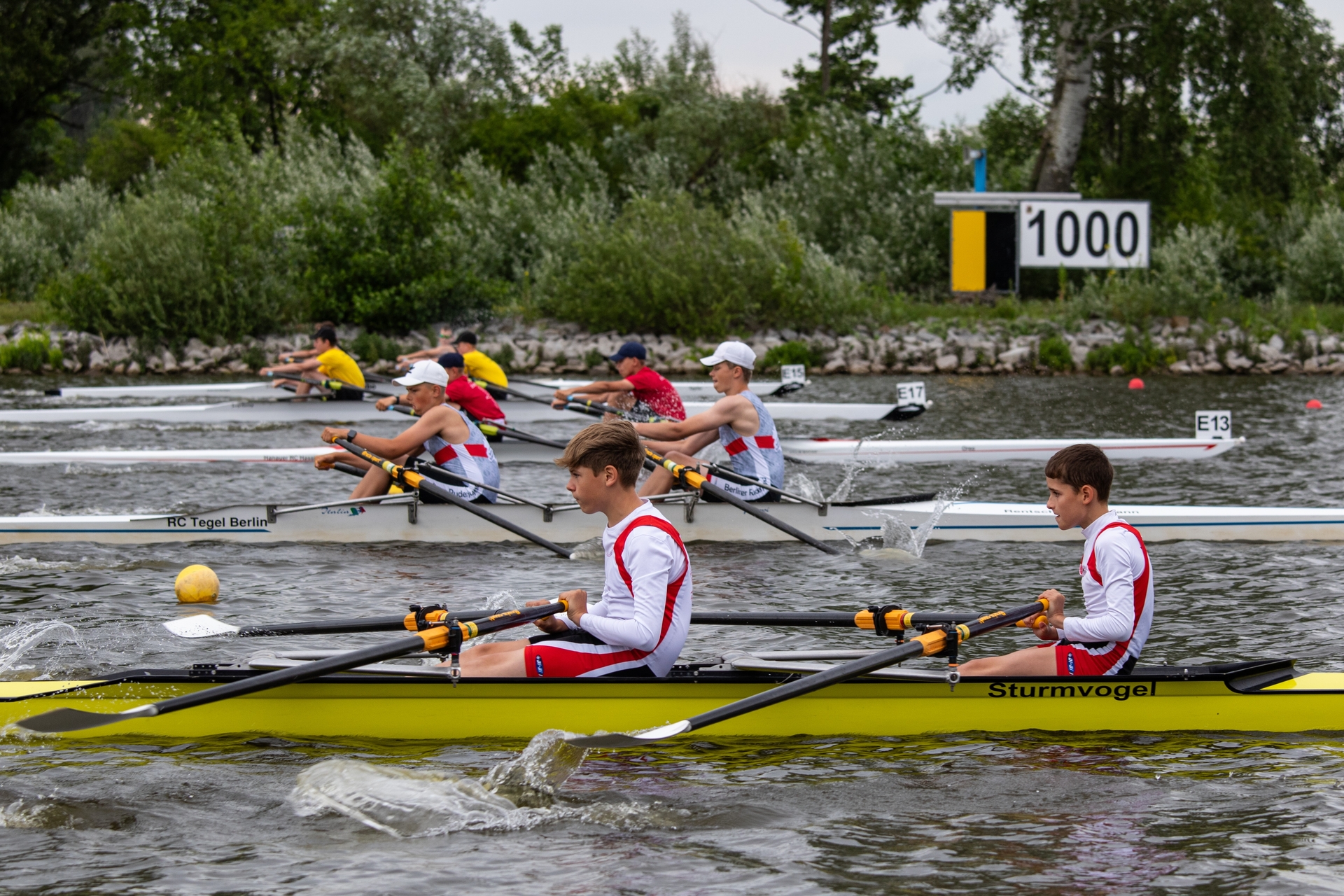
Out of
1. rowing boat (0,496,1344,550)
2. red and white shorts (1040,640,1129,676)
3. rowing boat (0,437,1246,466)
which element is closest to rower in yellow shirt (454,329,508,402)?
rowing boat (0,437,1246,466)

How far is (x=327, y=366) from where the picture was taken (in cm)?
1809

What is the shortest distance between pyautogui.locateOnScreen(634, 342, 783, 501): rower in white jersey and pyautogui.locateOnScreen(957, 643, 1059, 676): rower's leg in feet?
14.0

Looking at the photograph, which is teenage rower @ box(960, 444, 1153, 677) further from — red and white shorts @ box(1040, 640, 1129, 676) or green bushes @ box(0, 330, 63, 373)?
green bushes @ box(0, 330, 63, 373)

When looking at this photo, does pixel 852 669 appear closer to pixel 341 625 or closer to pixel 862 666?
pixel 862 666

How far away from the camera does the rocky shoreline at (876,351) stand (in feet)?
92.8

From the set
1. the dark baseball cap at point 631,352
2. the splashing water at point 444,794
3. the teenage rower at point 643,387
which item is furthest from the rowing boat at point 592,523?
the splashing water at point 444,794

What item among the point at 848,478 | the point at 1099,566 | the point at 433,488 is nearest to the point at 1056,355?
the point at 848,478

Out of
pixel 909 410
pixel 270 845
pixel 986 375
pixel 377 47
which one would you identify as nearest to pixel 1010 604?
pixel 270 845

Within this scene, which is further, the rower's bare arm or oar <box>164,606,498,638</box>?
the rower's bare arm

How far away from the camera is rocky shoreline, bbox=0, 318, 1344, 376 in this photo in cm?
2828

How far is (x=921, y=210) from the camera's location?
35.5 metres

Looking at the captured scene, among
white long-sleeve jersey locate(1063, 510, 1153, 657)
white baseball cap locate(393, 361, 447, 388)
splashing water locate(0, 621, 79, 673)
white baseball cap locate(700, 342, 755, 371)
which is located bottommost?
splashing water locate(0, 621, 79, 673)

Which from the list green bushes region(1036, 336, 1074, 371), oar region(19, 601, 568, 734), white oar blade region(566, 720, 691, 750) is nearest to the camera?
white oar blade region(566, 720, 691, 750)

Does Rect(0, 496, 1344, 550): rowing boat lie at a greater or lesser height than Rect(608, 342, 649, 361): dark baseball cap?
lesser
